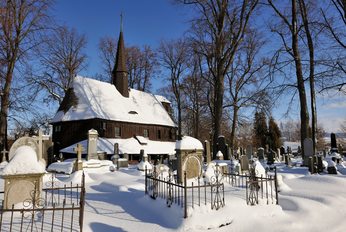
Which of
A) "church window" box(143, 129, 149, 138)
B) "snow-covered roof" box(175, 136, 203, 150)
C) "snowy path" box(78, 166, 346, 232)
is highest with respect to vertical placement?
"church window" box(143, 129, 149, 138)

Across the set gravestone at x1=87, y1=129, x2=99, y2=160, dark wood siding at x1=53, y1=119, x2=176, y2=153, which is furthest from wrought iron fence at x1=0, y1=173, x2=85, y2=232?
dark wood siding at x1=53, y1=119, x2=176, y2=153

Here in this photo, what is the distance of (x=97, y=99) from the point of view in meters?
30.2

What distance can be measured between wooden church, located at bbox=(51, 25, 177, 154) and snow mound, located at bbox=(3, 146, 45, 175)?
20.2 meters

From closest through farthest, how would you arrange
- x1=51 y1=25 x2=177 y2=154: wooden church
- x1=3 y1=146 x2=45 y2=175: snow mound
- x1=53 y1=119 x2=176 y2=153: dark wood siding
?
x1=3 y1=146 x2=45 y2=175: snow mound → x1=53 y1=119 x2=176 y2=153: dark wood siding → x1=51 y1=25 x2=177 y2=154: wooden church

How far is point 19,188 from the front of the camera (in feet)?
24.8

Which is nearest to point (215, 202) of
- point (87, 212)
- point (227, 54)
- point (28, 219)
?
point (87, 212)

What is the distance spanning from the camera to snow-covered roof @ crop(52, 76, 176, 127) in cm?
2870

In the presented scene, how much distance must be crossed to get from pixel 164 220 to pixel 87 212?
205 centimetres

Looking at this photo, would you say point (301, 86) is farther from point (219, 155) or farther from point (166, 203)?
point (166, 203)

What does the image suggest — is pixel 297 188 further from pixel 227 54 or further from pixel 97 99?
pixel 97 99

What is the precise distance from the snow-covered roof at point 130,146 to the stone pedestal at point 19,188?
17.8 m

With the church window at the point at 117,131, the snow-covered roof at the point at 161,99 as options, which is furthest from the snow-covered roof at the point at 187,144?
the snow-covered roof at the point at 161,99

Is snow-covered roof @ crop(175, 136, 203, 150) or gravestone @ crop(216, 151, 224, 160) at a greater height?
snow-covered roof @ crop(175, 136, 203, 150)

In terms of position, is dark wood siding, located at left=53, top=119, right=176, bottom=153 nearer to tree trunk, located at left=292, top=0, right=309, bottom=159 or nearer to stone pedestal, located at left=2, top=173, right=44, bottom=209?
tree trunk, located at left=292, top=0, right=309, bottom=159
